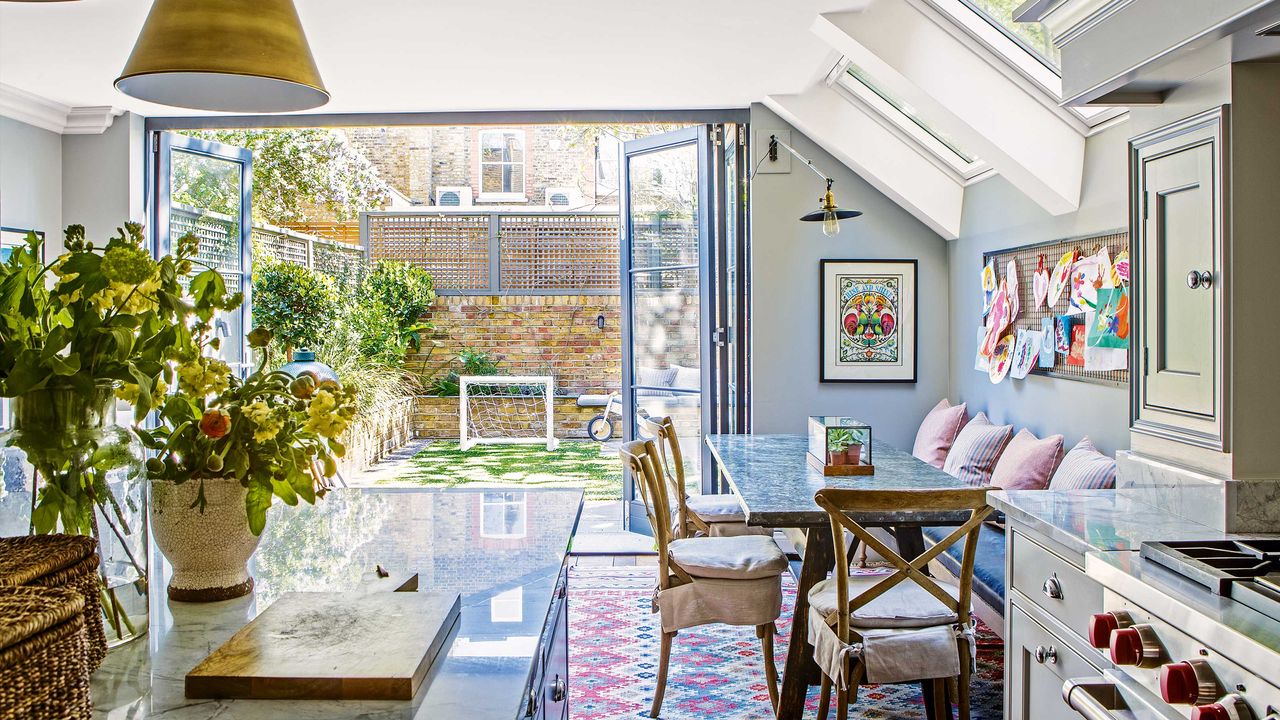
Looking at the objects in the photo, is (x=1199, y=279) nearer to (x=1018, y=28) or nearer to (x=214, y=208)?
(x=1018, y=28)

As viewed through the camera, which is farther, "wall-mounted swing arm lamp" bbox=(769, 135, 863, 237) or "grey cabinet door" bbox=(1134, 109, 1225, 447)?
"wall-mounted swing arm lamp" bbox=(769, 135, 863, 237)

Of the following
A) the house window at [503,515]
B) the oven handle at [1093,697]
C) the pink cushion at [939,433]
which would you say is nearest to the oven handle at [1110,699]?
the oven handle at [1093,697]

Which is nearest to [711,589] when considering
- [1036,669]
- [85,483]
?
[1036,669]

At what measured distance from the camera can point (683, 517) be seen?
3736mm

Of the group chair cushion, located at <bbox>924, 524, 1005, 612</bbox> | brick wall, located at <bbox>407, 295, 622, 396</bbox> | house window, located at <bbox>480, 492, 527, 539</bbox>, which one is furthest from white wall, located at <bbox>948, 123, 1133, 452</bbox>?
brick wall, located at <bbox>407, 295, 622, 396</bbox>

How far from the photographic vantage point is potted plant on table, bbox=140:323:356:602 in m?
1.35

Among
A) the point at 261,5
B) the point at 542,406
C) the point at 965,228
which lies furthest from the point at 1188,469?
the point at 542,406

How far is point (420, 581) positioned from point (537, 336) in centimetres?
891

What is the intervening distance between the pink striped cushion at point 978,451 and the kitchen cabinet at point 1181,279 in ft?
6.35

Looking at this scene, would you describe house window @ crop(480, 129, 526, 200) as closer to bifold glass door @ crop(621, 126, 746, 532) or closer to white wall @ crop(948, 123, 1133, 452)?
bifold glass door @ crop(621, 126, 746, 532)

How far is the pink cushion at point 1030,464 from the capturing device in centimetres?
356

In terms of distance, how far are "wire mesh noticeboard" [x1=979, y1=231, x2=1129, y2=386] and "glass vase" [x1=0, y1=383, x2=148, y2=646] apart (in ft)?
9.89

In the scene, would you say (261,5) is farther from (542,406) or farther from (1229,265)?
(542,406)

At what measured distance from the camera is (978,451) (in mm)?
4156
